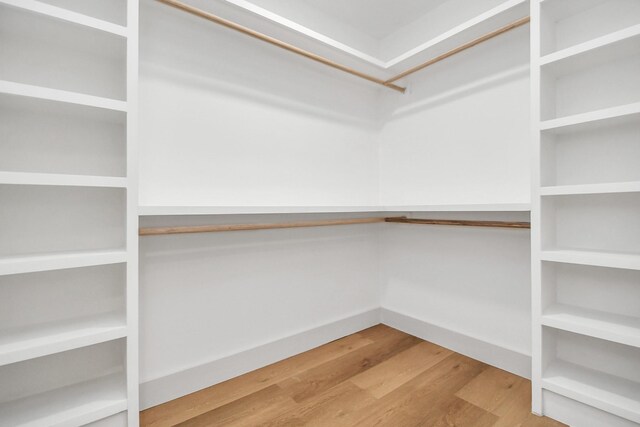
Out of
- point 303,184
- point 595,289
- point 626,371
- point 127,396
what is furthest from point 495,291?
point 127,396

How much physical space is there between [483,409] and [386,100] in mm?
1834

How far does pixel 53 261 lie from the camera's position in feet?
3.18

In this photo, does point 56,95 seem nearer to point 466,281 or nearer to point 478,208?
point 478,208

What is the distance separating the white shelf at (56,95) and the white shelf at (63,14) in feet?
0.71

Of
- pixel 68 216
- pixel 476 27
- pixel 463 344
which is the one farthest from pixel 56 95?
pixel 463 344

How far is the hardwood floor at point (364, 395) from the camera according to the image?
1249 mm

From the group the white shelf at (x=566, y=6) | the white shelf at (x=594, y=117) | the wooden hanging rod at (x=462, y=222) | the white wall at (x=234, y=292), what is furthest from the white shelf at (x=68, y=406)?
the white shelf at (x=566, y=6)

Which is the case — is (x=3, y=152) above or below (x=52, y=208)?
above

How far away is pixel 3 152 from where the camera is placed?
106cm

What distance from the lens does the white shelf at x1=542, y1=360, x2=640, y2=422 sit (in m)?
1.09

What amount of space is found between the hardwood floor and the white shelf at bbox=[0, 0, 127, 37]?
4.72 ft

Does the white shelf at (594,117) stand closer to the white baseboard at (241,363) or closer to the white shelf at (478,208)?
the white shelf at (478,208)

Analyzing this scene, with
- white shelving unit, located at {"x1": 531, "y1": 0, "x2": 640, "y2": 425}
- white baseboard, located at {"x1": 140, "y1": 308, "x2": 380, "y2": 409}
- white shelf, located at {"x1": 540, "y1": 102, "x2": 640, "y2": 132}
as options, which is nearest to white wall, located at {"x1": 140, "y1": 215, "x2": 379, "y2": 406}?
white baseboard, located at {"x1": 140, "y1": 308, "x2": 380, "y2": 409}

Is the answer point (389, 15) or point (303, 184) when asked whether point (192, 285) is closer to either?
point (303, 184)
